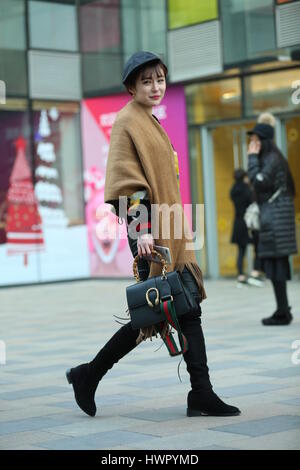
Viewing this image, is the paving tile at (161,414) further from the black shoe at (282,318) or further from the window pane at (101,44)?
the window pane at (101,44)

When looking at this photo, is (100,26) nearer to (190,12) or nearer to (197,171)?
(190,12)

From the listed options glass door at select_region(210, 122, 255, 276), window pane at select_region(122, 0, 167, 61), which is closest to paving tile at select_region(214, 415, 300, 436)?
glass door at select_region(210, 122, 255, 276)

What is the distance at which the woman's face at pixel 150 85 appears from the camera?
507 cm

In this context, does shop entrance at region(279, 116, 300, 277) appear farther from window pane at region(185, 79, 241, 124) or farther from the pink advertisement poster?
the pink advertisement poster

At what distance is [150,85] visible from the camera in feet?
16.7

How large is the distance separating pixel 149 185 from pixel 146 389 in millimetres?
1647

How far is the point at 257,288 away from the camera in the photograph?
15391 millimetres

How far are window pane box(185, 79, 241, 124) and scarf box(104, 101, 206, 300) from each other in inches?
482

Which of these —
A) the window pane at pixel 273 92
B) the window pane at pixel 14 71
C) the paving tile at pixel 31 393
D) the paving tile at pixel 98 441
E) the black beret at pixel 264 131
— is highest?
the window pane at pixel 14 71

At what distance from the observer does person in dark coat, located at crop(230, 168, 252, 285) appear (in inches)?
616

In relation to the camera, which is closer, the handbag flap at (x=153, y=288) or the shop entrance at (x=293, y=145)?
the handbag flap at (x=153, y=288)

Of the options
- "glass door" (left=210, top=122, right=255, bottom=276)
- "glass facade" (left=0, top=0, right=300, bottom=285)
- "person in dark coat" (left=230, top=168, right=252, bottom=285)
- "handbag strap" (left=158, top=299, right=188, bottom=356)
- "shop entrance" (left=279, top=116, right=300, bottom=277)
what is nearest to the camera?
"handbag strap" (left=158, top=299, right=188, bottom=356)

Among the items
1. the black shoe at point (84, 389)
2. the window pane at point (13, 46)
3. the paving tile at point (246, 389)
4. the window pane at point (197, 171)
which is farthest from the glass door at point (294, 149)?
the black shoe at point (84, 389)

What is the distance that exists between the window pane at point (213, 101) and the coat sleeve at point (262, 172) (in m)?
7.72
